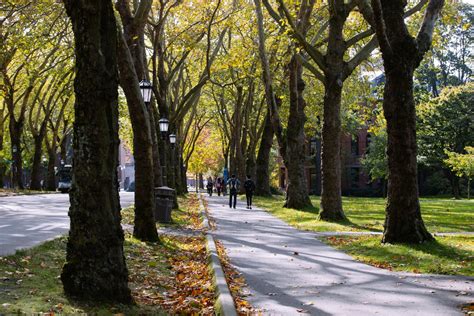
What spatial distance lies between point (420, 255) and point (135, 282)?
215 inches

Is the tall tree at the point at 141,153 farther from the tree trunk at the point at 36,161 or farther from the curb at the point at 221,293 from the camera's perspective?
the tree trunk at the point at 36,161

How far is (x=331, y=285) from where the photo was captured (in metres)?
8.62

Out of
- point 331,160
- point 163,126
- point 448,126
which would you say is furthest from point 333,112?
point 448,126

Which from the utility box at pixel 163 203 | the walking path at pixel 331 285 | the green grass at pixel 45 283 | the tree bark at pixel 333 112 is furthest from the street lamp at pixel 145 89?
the tree bark at pixel 333 112

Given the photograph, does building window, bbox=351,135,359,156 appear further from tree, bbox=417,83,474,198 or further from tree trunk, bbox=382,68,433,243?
tree trunk, bbox=382,68,433,243

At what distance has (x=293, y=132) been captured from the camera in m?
25.2

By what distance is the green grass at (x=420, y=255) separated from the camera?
32.8ft

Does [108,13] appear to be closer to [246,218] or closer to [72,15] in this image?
[72,15]

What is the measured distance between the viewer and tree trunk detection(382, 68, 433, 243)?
12102 millimetres

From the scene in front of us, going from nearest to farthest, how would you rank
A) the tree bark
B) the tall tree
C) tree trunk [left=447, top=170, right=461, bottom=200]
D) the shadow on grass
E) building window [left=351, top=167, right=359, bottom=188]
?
the tall tree < the shadow on grass < the tree bark < tree trunk [left=447, top=170, right=461, bottom=200] < building window [left=351, top=167, right=359, bottom=188]

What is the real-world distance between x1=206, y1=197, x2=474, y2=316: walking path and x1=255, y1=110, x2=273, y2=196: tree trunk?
82.0 ft

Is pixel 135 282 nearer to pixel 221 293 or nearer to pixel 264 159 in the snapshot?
pixel 221 293

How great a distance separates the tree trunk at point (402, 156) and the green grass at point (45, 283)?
4.92 m

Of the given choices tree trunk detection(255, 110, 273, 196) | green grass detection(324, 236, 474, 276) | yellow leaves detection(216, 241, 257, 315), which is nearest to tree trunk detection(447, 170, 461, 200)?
tree trunk detection(255, 110, 273, 196)
